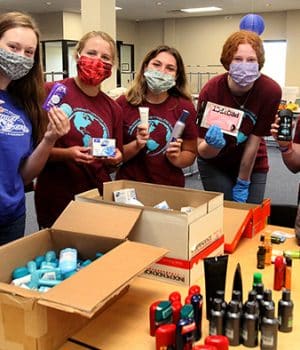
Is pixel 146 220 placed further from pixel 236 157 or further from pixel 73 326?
pixel 236 157

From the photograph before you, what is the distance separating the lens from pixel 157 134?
2.05 metres

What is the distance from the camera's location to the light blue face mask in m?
2.05

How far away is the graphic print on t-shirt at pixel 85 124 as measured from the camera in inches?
72.0

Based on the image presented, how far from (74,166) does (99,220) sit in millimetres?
578

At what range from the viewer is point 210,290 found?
46.6 inches

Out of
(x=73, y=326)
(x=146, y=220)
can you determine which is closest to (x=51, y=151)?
(x=146, y=220)

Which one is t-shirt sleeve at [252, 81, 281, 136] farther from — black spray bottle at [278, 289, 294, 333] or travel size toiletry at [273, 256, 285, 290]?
black spray bottle at [278, 289, 294, 333]

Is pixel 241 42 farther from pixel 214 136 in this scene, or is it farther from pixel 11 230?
pixel 11 230

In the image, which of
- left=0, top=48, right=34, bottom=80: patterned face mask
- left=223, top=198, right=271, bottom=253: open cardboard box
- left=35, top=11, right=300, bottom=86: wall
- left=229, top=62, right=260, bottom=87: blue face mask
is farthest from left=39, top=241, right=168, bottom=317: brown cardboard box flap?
left=35, top=11, right=300, bottom=86: wall

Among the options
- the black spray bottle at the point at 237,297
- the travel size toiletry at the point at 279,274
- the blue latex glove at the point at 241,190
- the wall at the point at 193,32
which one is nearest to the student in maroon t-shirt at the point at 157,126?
the blue latex glove at the point at 241,190

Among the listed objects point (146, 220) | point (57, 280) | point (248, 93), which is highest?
point (248, 93)

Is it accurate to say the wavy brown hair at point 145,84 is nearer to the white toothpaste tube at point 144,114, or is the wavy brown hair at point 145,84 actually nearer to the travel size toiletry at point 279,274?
the white toothpaste tube at point 144,114

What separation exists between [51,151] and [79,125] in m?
0.17

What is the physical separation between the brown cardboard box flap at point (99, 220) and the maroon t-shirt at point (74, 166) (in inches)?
18.5
